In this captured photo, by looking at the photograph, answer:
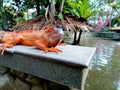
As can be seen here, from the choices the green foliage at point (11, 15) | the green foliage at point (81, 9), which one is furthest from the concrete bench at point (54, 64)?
the green foliage at point (11, 15)

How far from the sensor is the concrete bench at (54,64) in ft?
4.09

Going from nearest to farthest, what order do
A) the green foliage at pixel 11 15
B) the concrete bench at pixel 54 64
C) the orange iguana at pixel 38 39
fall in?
the concrete bench at pixel 54 64, the orange iguana at pixel 38 39, the green foliage at pixel 11 15

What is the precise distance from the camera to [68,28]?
4.87 m

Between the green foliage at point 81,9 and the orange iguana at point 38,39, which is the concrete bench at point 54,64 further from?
the green foliage at point 81,9

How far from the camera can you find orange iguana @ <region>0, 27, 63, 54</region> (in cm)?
159

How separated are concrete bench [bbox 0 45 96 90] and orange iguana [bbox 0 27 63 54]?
0.11 m

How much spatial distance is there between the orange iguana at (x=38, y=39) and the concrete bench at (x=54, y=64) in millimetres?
113

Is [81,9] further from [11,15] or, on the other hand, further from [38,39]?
[11,15]

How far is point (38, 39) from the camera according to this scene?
1.67m

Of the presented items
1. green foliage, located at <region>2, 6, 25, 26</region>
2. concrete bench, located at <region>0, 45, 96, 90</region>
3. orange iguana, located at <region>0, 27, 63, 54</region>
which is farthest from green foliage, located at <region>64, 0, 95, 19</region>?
green foliage, located at <region>2, 6, 25, 26</region>

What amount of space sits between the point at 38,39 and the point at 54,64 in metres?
0.44

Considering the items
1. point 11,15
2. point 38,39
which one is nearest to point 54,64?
point 38,39

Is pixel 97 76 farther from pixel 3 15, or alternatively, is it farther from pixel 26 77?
pixel 3 15

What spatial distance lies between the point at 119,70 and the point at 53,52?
8.79 ft
